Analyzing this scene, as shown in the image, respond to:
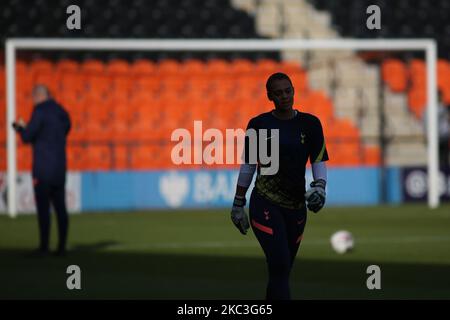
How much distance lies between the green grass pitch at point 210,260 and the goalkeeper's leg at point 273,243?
215 cm

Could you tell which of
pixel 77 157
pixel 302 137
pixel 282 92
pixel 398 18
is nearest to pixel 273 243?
pixel 302 137

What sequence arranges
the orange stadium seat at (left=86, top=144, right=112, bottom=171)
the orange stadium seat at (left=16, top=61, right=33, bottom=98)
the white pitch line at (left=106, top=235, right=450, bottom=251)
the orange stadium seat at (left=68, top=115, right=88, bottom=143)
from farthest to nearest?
the orange stadium seat at (left=16, top=61, right=33, bottom=98)
the orange stadium seat at (left=68, top=115, right=88, bottom=143)
the orange stadium seat at (left=86, top=144, right=112, bottom=171)
the white pitch line at (left=106, top=235, right=450, bottom=251)

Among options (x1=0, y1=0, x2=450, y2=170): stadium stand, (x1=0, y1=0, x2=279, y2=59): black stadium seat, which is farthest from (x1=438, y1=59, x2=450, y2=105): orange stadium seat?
(x1=0, y1=0, x2=279, y2=59): black stadium seat

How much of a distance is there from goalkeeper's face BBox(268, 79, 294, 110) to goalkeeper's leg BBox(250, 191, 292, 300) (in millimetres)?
758

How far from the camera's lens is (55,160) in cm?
1432

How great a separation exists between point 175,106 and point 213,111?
94 cm

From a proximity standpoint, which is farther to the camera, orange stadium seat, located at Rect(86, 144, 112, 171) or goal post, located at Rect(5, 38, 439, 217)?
orange stadium seat, located at Rect(86, 144, 112, 171)

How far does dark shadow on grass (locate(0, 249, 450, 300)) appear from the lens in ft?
34.5

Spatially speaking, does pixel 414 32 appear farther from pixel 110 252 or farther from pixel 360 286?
pixel 360 286

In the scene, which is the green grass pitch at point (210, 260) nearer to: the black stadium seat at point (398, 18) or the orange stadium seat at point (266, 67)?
the orange stadium seat at point (266, 67)

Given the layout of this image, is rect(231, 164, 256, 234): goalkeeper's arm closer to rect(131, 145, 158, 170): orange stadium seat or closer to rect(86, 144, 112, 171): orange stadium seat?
rect(86, 144, 112, 171): orange stadium seat

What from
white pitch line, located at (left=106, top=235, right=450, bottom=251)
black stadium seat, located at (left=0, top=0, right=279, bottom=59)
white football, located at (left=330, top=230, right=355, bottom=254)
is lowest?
white pitch line, located at (left=106, top=235, right=450, bottom=251)
